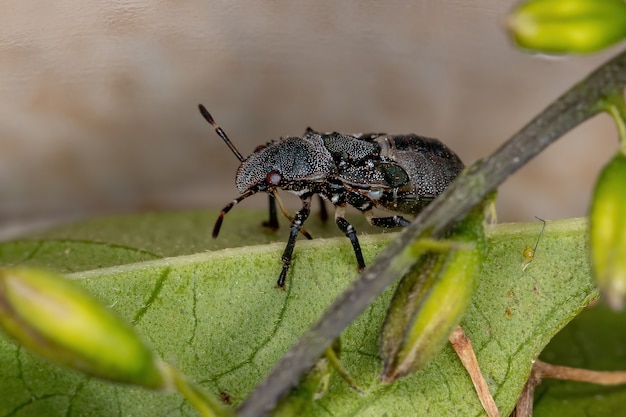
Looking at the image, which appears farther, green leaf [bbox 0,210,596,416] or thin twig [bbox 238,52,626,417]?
green leaf [bbox 0,210,596,416]

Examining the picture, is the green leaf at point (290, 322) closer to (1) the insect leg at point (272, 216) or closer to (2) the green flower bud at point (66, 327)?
(2) the green flower bud at point (66, 327)

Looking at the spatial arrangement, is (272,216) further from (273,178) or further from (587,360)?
(587,360)

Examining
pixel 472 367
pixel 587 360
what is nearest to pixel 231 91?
pixel 472 367

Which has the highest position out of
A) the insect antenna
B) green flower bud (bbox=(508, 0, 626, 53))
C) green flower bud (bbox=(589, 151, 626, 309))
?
green flower bud (bbox=(508, 0, 626, 53))

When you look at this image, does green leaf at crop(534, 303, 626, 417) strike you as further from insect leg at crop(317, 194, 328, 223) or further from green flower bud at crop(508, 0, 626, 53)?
green flower bud at crop(508, 0, 626, 53)

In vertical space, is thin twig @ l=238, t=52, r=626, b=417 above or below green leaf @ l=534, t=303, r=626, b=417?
above

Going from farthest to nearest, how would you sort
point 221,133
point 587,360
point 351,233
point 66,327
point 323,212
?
point 323,212 → point 221,133 → point 587,360 → point 351,233 → point 66,327

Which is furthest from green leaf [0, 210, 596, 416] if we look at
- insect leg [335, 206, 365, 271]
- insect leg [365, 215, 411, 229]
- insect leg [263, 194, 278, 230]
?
insect leg [263, 194, 278, 230]
